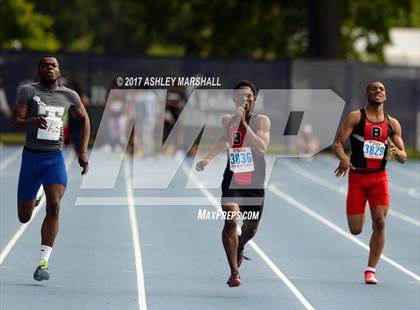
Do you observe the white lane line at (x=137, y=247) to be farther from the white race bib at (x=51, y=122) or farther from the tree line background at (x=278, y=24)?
the tree line background at (x=278, y=24)

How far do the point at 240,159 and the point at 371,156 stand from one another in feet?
5.25

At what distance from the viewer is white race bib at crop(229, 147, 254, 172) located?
1181cm

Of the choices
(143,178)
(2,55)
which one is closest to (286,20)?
(2,55)

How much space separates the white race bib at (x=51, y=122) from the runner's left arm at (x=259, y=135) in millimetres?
1595

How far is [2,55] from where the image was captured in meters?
36.9

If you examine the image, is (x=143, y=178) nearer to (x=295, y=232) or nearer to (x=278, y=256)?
(x=295, y=232)

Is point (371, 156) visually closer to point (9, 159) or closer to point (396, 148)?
point (396, 148)

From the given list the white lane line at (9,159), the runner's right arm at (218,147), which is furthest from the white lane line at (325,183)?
the runner's right arm at (218,147)

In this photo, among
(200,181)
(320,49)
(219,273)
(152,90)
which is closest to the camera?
(219,273)

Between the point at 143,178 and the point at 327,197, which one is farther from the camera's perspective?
the point at 143,178

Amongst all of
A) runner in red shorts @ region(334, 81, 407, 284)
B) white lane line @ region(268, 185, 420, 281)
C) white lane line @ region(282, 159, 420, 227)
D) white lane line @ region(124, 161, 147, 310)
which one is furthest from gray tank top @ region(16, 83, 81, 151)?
white lane line @ region(282, 159, 420, 227)

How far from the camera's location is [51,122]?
1165cm

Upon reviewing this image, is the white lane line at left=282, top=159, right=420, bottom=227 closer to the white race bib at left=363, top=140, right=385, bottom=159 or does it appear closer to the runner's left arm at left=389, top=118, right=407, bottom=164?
the white race bib at left=363, top=140, right=385, bottom=159

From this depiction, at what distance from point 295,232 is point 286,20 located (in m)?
30.1
